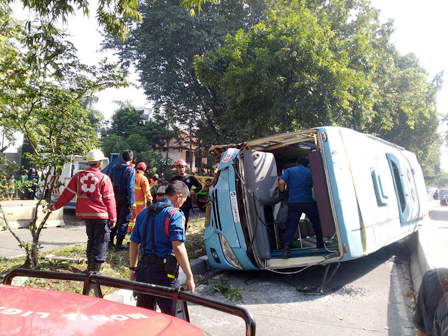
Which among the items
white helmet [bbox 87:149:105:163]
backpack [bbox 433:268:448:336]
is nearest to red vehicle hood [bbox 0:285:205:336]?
backpack [bbox 433:268:448:336]

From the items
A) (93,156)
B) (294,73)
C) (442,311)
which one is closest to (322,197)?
(442,311)

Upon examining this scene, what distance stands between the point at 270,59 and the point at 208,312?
8147mm

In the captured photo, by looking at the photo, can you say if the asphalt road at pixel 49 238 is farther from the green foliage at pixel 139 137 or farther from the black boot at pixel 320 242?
the green foliage at pixel 139 137

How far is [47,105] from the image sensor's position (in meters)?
4.90

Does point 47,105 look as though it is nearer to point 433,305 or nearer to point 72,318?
point 72,318

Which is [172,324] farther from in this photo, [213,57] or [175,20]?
[175,20]

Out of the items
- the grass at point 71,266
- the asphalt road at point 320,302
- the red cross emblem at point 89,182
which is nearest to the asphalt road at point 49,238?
the asphalt road at point 320,302

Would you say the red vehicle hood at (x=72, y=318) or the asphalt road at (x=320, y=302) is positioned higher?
the red vehicle hood at (x=72, y=318)

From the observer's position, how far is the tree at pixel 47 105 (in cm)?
474

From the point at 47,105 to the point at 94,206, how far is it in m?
1.53

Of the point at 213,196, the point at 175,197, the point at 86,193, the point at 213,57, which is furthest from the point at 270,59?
the point at 175,197

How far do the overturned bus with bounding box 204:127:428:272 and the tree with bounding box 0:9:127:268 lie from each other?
220cm

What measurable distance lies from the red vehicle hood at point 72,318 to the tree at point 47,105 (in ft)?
10.0

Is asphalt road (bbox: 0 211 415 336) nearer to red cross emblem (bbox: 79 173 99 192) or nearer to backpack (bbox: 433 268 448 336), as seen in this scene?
backpack (bbox: 433 268 448 336)
